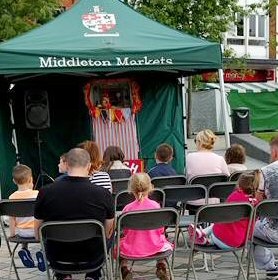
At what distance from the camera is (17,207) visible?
605 centimetres

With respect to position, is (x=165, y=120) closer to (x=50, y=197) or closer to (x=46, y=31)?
(x=46, y=31)

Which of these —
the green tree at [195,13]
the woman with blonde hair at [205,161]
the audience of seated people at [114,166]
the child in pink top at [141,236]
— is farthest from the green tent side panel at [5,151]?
the green tree at [195,13]

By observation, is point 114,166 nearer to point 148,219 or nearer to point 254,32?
point 148,219

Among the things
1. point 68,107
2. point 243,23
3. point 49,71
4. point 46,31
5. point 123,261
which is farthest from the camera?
point 243,23

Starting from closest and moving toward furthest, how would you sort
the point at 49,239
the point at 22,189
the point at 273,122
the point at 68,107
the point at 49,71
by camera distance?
1. the point at 49,239
2. the point at 22,189
3. the point at 49,71
4. the point at 68,107
5. the point at 273,122

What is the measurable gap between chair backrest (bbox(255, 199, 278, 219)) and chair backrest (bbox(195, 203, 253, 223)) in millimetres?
158

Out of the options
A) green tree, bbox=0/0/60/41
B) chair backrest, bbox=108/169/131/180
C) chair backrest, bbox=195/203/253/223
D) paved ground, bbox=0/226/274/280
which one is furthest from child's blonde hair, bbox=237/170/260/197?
green tree, bbox=0/0/60/41

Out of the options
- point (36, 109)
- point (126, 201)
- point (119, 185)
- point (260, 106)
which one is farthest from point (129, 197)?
point (260, 106)

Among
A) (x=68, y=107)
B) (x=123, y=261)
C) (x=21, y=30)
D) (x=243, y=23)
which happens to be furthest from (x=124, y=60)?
(x=243, y=23)

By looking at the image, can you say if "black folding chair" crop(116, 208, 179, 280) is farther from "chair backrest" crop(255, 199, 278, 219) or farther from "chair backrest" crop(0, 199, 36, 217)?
"chair backrest" crop(0, 199, 36, 217)

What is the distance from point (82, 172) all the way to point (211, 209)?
3.66 ft

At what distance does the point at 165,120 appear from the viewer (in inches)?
480

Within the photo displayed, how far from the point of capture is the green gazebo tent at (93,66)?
370 inches

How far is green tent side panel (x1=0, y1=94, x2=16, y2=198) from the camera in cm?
1134
